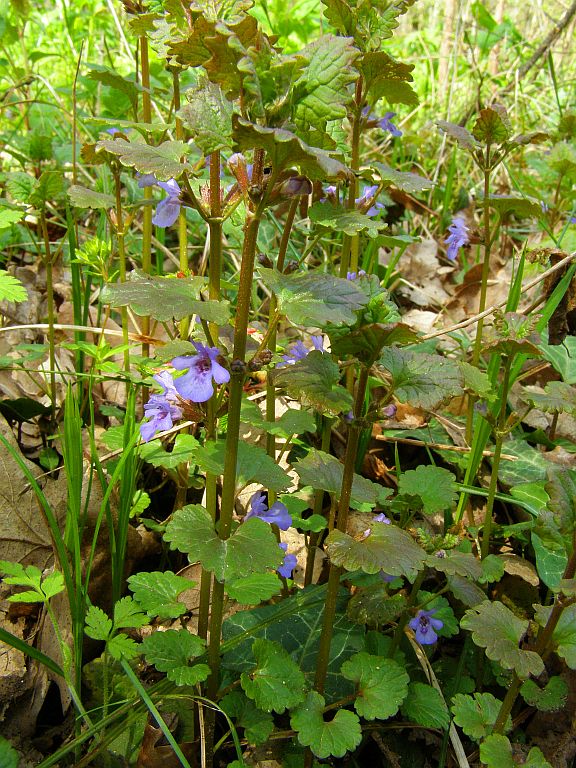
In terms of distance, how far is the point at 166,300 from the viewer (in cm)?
96

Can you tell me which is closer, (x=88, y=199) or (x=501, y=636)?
(x=501, y=636)

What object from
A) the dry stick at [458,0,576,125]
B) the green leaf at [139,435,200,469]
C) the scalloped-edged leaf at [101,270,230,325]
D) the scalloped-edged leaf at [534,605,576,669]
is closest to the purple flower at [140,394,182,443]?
the green leaf at [139,435,200,469]

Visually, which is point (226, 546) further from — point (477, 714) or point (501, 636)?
point (477, 714)

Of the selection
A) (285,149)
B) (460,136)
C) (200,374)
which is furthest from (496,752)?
(460,136)

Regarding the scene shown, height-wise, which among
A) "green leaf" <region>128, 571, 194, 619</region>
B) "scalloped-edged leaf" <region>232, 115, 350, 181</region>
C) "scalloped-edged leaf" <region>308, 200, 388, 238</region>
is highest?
"scalloped-edged leaf" <region>232, 115, 350, 181</region>

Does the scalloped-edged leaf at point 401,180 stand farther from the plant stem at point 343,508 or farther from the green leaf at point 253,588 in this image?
the green leaf at point 253,588

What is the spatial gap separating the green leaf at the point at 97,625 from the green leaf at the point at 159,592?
7 cm

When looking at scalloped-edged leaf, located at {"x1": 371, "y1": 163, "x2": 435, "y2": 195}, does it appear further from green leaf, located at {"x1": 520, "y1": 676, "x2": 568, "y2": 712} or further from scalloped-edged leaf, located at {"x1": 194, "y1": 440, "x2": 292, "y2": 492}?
green leaf, located at {"x1": 520, "y1": 676, "x2": 568, "y2": 712}

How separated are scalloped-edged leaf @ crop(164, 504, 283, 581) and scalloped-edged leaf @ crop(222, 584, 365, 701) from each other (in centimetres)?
33

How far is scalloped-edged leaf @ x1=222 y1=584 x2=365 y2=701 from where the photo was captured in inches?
53.0

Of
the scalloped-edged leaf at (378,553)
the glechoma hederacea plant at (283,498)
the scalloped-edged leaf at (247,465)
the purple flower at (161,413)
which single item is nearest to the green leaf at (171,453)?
the glechoma hederacea plant at (283,498)

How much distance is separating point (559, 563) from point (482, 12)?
4.79 meters

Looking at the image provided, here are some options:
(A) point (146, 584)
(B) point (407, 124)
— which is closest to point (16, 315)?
(A) point (146, 584)

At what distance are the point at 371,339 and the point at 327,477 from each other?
340 millimetres
